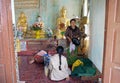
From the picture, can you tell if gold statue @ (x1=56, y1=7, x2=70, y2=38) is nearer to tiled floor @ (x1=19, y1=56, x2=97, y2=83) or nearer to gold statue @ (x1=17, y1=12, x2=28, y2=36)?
gold statue @ (x1=17, y1=12, x2=28, y2=36)

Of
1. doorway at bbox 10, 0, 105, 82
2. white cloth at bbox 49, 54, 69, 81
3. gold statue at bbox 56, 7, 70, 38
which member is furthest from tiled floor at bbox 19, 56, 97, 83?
gold statue at bbox 56, 7, 70, 38

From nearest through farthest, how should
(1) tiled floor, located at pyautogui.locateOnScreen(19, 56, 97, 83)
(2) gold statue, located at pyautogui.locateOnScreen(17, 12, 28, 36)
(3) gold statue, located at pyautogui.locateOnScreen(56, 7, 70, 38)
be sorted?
(1) tiled floor, located at pyautogui.locateOnScreen(19, 56, 97, 83) → (3) gold statue, located at pyautogui.locateOnScreen(56, 7, 70, 38) → (2) gold statue, located at pyautogui.locateOnScreen(17, 12, 28, 36)

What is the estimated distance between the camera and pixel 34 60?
4.28 metres

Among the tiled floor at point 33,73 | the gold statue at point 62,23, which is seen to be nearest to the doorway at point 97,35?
the tiled floor at point 33,73

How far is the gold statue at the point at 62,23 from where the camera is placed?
5.63 metres

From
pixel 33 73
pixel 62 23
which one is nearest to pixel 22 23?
pixel 62 23

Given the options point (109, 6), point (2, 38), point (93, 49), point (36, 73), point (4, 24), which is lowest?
point (36, 73)

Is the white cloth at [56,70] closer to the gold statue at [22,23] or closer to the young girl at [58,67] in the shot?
the young girl at [58,67]

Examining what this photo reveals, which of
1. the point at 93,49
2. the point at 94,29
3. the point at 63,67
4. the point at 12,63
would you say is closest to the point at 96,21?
the point at 94,29

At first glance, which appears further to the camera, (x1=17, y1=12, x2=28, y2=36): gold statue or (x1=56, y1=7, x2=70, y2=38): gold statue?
(x1=17, y1=12, x2=28, y2=36): gold statue

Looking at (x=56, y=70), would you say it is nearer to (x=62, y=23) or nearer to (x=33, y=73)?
(x=33, y=73)

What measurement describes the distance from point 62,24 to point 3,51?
3.94 meters

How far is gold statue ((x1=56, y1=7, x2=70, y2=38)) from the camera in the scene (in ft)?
18.5

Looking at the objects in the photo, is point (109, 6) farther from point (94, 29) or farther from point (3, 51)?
point (94, 29)
